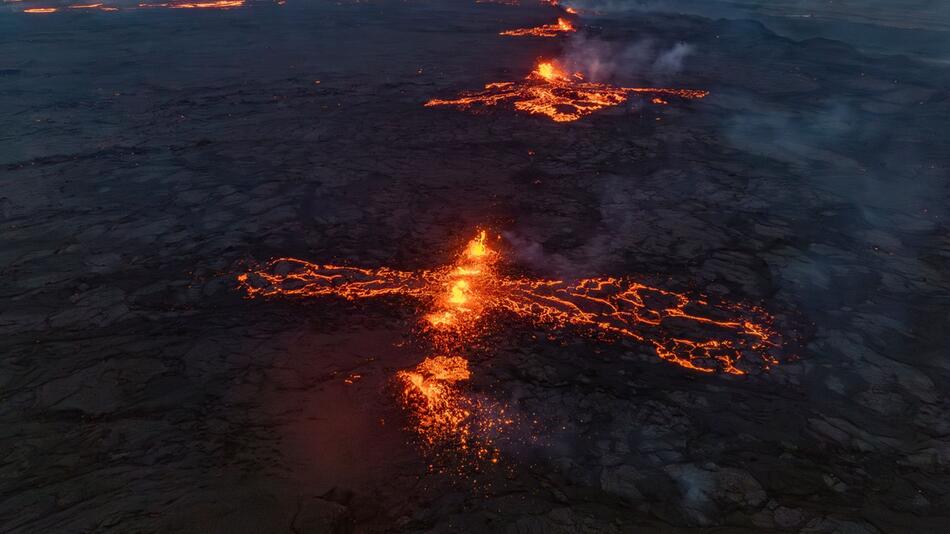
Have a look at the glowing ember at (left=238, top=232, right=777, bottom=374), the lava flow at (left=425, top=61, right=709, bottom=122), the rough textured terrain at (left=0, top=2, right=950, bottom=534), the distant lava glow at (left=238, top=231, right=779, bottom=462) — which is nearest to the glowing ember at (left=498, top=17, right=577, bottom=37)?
the lava flow at (left=425, top=61, right=709, bottom=122)

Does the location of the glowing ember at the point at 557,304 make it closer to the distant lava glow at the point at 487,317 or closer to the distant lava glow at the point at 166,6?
the distant lava glow at the point at 487,317

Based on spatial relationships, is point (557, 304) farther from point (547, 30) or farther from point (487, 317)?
point (547, 30)

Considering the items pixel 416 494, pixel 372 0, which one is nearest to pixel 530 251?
pixel 416 494

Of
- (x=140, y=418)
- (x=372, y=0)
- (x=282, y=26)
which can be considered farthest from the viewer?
(x=372, y=0)

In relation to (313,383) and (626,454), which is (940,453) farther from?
(313,383)

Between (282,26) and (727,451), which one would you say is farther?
(282,26)

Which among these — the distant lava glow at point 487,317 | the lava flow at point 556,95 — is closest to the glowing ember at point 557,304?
the distant lava glow at point 487,317

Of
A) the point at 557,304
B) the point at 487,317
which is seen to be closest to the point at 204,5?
the point at 487,317
